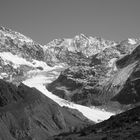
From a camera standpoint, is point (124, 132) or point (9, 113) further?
point (9, 113)

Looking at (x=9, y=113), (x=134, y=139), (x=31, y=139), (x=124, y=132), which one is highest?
(x=9, y=113)

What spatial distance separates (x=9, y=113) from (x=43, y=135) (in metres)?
18.8

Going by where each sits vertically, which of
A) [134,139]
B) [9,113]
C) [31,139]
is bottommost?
[134,139]

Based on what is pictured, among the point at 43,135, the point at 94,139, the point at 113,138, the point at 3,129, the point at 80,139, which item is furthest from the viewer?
the point at 43,135

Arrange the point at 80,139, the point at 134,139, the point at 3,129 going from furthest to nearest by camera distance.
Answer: the point at 3,129, the point at 80,139, the point at 134,139

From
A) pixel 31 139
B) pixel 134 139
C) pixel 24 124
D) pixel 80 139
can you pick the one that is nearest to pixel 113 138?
pixel 134 139

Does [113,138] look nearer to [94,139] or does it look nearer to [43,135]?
[94,139]

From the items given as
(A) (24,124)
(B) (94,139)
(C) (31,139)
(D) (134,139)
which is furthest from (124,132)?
(A) (24,124)

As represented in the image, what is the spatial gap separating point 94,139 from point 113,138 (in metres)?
8.67

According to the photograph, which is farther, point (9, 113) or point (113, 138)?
point (9, 113)

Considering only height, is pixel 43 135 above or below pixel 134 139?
above

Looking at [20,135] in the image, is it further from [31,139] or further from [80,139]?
[80,139]

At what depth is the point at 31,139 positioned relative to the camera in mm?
177500

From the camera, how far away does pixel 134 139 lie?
250 feet
